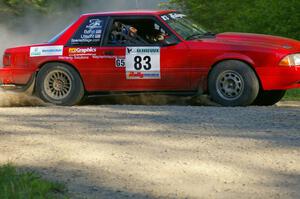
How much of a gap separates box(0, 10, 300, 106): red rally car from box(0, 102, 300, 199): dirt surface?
2.74 feet

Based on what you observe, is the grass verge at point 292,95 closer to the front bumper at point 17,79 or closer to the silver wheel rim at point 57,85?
the silver wheel rim at point 57,85

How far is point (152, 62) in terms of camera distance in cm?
1073

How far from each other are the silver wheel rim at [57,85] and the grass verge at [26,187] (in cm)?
533

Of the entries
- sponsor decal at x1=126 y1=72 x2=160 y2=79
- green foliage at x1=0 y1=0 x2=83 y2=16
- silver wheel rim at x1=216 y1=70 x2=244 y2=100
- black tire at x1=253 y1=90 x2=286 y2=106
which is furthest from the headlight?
green foliage at x1=0 y1=0 x2=83 y2=16

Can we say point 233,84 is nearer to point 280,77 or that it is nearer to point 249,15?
point 280,77

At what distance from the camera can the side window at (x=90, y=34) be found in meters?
11.1

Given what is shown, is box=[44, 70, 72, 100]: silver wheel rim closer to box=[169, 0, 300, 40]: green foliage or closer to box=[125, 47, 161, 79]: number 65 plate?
box=[125, 47, 161, 79]: number 65 plate

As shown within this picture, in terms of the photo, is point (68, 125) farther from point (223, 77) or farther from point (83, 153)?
point (223, 77)

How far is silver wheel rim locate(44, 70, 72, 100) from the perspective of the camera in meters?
11.2

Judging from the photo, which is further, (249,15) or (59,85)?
(249,15)

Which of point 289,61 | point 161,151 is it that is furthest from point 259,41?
point 161,151

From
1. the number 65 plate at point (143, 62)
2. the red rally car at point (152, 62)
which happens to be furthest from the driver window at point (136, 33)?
the number 65 plate at point (143, 62)

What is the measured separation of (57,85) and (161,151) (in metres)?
4.72

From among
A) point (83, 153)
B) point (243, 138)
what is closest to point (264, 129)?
point (243, 138)
